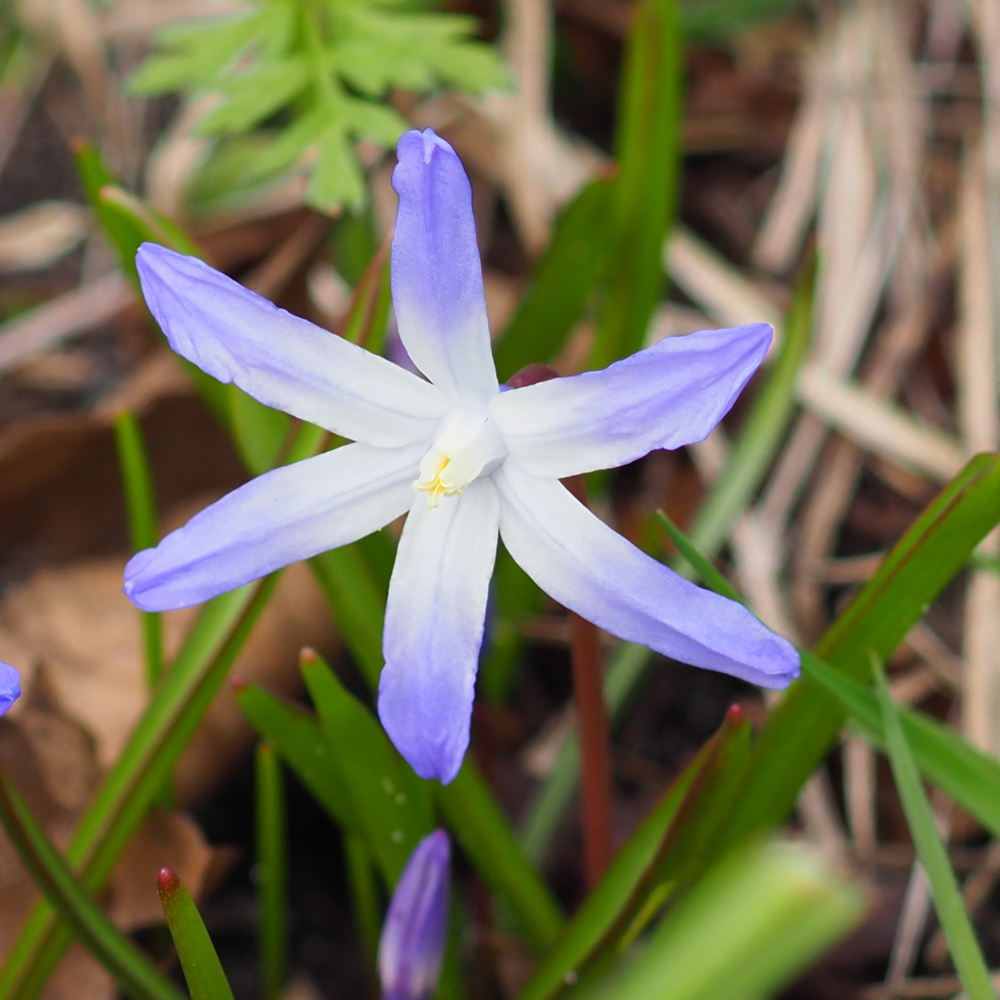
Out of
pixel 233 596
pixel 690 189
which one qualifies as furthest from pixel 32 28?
pixel 233 596

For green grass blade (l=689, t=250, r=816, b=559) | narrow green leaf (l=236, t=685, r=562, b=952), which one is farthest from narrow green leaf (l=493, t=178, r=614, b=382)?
narrow green leaf (l=236, t=685, r=562, b=952)

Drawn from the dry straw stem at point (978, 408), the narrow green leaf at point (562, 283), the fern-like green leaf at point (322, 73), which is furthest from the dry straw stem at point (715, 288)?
the fern-like green leaf at point (322, 73)

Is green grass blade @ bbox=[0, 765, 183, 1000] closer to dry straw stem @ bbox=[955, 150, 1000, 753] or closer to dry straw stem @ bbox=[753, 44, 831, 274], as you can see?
dry straw stem @ bbox=[955, 150, 1000, 753]

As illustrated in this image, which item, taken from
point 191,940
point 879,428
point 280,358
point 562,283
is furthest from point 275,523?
point 879,428

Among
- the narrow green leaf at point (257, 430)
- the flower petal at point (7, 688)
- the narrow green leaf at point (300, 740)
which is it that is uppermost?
the flower petal at point (7, 688)

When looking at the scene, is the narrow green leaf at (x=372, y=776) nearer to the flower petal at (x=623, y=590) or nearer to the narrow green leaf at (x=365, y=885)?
the narrow green leaf at (x=365, y=885)
